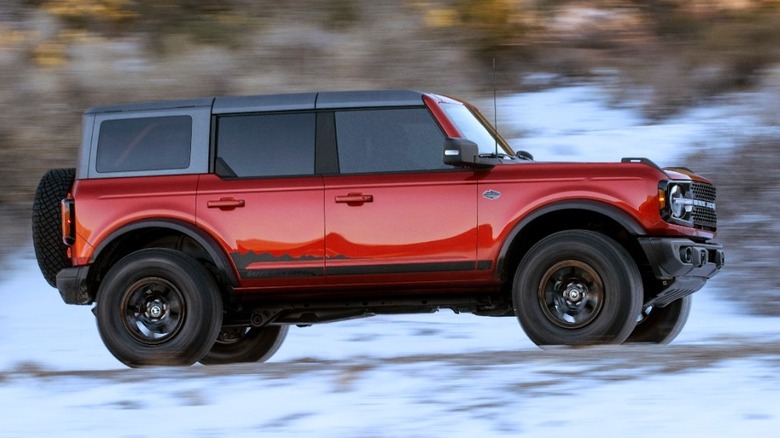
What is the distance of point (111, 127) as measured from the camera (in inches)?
335

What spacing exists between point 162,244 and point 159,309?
46 cm

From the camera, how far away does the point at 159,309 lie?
8.35 metres

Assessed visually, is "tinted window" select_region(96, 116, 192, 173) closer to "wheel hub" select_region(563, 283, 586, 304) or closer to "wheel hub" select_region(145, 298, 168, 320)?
"wheel hub" select_region(145, 298, 168, 320)

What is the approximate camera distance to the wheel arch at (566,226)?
25.7 ft

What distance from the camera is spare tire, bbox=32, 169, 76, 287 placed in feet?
28.1

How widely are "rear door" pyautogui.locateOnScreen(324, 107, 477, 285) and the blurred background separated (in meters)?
6.07

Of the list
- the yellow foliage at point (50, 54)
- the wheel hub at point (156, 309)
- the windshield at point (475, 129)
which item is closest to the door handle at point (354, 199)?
the windshield at point (475, 129)

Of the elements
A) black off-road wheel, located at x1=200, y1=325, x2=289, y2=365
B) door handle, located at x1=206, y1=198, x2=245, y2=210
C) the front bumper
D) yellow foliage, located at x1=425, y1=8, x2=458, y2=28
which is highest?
yellow foliage, located at x1=425, y1=8, x2=458, y2=28

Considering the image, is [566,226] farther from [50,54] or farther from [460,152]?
[50,54]

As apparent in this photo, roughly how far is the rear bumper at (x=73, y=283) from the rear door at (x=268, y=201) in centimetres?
85

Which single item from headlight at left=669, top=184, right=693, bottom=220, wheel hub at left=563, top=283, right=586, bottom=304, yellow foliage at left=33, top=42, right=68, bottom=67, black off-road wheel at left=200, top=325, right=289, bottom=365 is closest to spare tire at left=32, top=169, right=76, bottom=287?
black off-road wheel at left=200, top=325, right=289, bottom=365

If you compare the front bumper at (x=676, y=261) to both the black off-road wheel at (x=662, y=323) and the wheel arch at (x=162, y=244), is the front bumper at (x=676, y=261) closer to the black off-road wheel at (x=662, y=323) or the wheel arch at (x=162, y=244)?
the black off-road wheel at (x=662, y=323)

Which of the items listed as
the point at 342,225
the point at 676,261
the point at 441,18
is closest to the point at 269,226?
the point at 342,225

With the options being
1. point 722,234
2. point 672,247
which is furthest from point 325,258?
point 722,234
